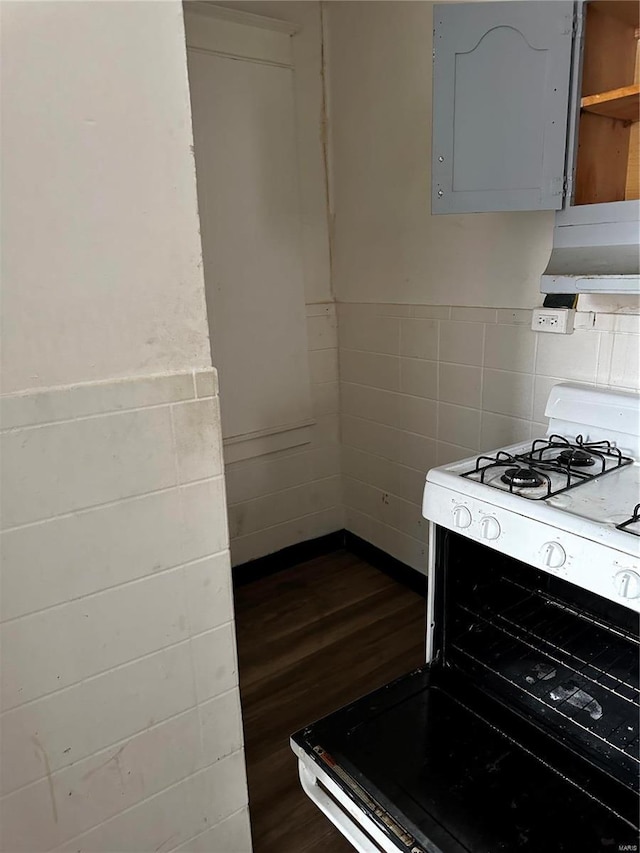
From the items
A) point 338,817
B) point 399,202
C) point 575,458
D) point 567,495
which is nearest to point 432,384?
point 399,202

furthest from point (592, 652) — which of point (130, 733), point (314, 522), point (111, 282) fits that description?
point (314, 522)

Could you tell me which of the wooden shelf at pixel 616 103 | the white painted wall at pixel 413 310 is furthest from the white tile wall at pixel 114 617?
the white painted wall at pixel 413 310

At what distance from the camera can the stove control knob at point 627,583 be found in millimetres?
1099

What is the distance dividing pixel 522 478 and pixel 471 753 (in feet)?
2.03

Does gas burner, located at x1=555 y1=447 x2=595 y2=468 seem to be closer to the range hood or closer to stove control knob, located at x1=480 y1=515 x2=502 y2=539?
stove control knob, located at x1=480 y1=515 x2=502 y2=539

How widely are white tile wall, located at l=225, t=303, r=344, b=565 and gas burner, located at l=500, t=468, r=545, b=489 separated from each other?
1.11 m

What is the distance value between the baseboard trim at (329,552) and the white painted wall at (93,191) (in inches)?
69.9

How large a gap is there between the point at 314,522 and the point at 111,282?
6.66 feet

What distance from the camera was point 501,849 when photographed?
112cm

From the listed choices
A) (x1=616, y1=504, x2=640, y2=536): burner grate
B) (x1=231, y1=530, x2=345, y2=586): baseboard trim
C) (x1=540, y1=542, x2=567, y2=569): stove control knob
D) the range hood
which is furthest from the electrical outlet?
(x1=231, y1=530, x2=345, y2=586): baseboard trim

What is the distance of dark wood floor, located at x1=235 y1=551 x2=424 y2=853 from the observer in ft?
5.40

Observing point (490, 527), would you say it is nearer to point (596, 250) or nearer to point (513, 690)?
point (513, 690)

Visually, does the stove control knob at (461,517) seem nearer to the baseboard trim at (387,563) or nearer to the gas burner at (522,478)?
the gas burner at (522,478)

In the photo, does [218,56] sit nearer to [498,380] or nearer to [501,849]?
[498,380]
